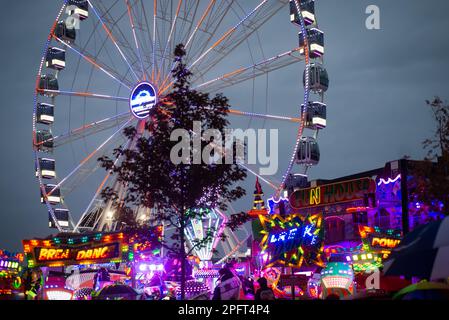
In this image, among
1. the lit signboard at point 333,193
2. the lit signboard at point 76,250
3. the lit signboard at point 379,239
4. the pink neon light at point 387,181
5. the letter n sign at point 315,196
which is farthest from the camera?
the letter n sign at point 315,196

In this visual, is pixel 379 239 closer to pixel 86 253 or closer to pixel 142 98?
pixel 142 98

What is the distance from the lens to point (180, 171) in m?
16.0

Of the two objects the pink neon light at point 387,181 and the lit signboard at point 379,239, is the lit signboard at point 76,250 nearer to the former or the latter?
the lit signboard at point 379,239

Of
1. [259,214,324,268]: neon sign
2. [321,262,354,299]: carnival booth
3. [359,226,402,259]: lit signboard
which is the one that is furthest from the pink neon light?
[321,262,354,299]: carnival booth

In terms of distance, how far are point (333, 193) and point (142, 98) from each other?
36.1 ft

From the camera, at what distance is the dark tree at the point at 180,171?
15.9 meters

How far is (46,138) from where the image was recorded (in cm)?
3309

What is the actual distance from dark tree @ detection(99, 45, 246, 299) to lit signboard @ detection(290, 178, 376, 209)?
14917 millimetres

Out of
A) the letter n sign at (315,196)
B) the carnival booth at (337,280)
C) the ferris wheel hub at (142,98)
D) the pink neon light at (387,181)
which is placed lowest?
the carnival booth at (337,280)

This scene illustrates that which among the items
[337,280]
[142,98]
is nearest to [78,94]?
[142,98]

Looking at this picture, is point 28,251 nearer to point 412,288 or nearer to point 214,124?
point 214,124

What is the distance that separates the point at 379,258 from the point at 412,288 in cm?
1844

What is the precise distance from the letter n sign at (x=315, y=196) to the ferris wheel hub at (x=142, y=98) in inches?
402

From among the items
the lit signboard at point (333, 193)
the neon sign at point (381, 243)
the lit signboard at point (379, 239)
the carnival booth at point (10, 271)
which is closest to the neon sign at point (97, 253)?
the carnival booth at point (10, 271)
